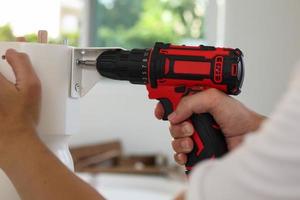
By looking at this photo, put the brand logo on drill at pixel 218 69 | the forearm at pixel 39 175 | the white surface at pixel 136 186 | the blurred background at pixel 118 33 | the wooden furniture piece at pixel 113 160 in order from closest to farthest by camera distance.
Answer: the forearm at pixel 39 175, the brand logo on drill at pixel 218 69, the white surface at pixel 136 186, the wooden furniture piece at pixel 113 160, the blurred background at pixel 118 33

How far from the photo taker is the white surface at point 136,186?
185 centimetres

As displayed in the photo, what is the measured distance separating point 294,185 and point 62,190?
317 millimetres

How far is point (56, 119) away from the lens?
703 millimetres

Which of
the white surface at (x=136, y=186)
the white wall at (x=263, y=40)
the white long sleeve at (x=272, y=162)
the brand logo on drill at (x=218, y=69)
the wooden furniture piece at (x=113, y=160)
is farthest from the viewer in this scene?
the wooden furniture piece at (x=113, y=160)

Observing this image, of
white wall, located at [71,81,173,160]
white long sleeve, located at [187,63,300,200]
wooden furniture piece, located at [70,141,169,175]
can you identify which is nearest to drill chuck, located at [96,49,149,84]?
white long sleeve, located at [187,63,300,200]

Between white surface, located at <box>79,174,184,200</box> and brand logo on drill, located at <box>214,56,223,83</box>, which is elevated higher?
brand logo on drill, located at <box>214,56,223,83</box>

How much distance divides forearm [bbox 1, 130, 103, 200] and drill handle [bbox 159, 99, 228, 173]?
186 millimetres

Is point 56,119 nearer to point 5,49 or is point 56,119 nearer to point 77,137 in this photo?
point 5,49

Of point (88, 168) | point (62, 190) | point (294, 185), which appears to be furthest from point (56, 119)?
point (88, 168)

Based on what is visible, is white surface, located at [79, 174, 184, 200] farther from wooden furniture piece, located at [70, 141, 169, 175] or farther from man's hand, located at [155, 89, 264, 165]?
man's hand, located at [155, 89, 264, 165]

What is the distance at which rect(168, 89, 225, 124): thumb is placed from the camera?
70 cm

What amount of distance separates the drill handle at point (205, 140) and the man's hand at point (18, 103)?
24cm

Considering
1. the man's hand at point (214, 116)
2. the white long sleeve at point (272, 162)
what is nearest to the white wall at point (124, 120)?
the man's hand at point (214, 116)

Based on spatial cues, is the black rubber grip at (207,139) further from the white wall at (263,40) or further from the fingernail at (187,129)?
the white wall at (263,40)
